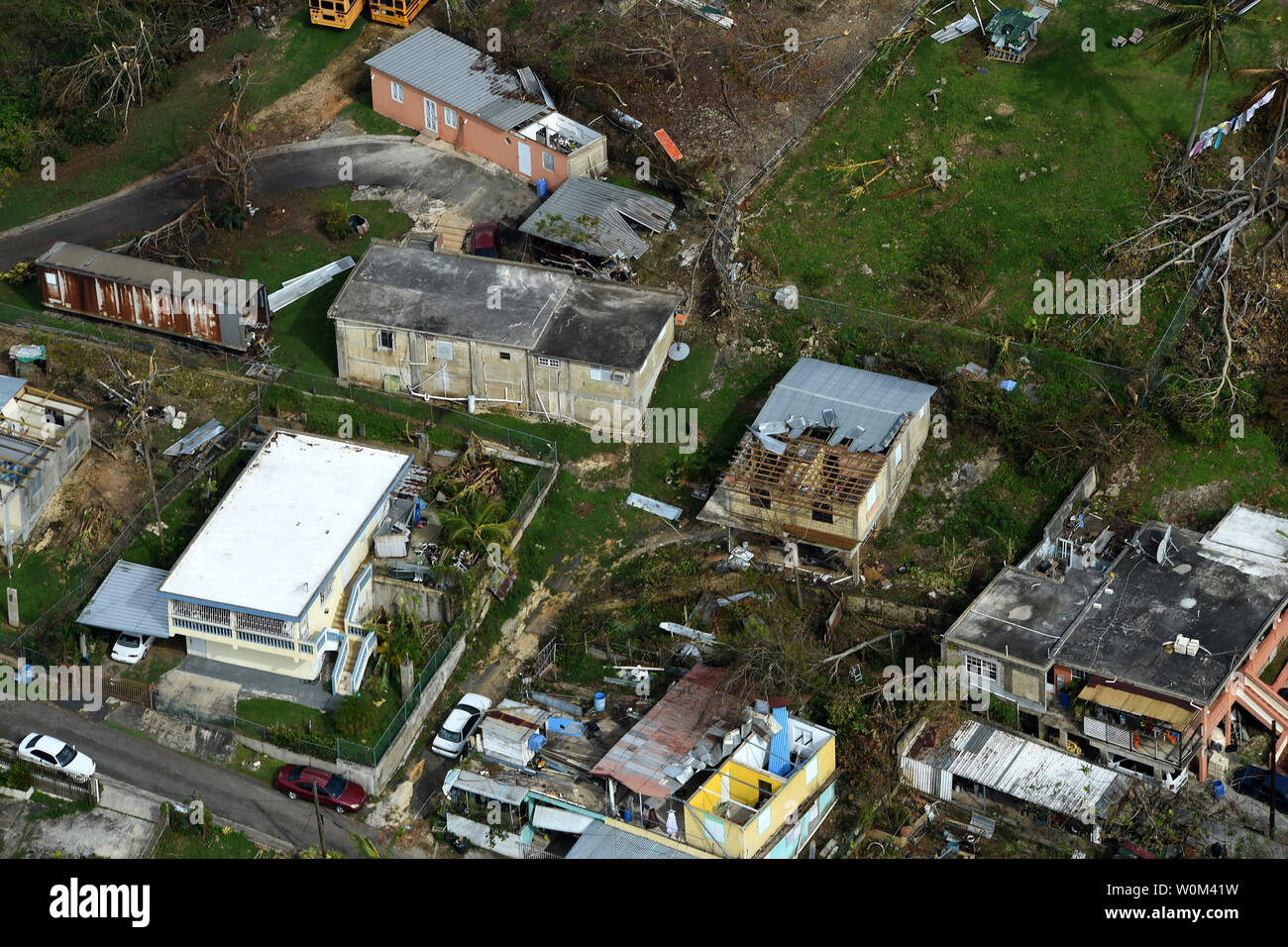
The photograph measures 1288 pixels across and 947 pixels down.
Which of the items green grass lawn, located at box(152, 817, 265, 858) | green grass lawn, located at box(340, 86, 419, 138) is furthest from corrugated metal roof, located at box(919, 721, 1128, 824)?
green grass lawn, located at box(340, 86, 419, 138)

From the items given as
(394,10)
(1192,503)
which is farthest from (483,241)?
(1192,503)

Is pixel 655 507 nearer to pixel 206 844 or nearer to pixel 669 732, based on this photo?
pixel 669 732

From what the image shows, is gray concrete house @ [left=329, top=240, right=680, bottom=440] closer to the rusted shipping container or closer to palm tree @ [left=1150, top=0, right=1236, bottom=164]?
the rusted shipping container

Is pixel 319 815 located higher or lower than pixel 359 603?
lower

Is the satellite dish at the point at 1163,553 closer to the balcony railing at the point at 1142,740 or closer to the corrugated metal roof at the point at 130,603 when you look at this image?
the balcony railing at the point at 1142,740

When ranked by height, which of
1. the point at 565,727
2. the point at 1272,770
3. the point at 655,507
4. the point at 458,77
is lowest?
the point at 565,727

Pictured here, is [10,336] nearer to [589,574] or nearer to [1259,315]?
[589,574]

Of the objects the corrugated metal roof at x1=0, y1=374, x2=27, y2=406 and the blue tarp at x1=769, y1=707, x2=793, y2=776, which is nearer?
the blue tarp at x1=769, y1=707, x2=793, y2=776
